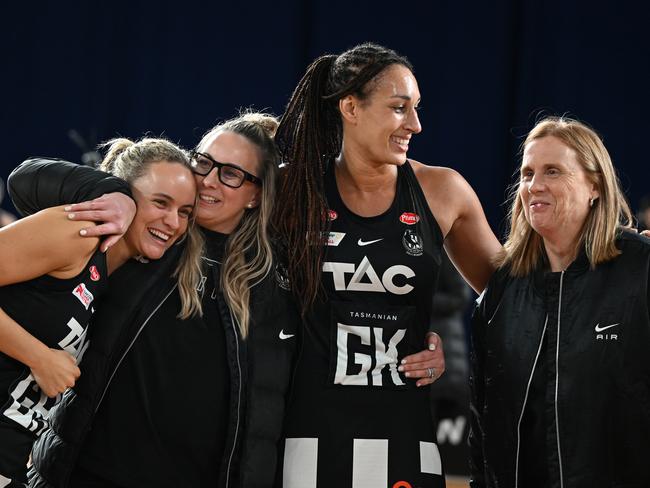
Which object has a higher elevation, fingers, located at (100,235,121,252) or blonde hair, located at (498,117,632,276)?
blonde hair, located at (498,117,632,276)

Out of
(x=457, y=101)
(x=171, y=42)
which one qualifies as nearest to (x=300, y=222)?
(x=457, y=101)

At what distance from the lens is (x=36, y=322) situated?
2133 mm

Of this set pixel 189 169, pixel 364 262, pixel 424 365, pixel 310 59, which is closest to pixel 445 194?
pixel 364 262

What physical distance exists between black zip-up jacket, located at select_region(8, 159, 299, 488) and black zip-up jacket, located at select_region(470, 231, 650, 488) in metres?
0.62

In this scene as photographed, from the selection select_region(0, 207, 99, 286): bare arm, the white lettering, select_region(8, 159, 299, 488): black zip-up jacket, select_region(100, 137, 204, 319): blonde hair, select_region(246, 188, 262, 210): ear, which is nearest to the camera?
select_region(0, 207, 99, 286): bare arm

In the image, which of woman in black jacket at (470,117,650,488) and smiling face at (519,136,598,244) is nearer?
woman in black jacket at (470,117,650,488)

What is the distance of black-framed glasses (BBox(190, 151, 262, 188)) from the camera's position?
253cm

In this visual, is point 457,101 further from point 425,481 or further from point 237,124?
point 425,481

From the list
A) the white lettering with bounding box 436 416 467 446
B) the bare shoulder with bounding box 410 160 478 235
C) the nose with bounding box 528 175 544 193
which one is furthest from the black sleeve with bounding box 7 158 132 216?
the white lettering with bounding box 436 416 467 446

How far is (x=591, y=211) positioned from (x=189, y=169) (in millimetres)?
1150

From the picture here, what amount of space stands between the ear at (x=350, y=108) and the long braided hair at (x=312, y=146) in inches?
0.7

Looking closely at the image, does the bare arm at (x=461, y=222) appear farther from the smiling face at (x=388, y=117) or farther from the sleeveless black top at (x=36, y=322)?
the sleeveless black top at (x=36, y=322)

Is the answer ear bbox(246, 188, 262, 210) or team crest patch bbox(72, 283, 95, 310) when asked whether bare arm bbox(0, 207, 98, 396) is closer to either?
team crest patch bbox(72, 283, 95, 310)

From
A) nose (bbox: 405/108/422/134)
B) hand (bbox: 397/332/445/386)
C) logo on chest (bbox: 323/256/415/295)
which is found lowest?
hand (bbox: 397/332/445/386)
